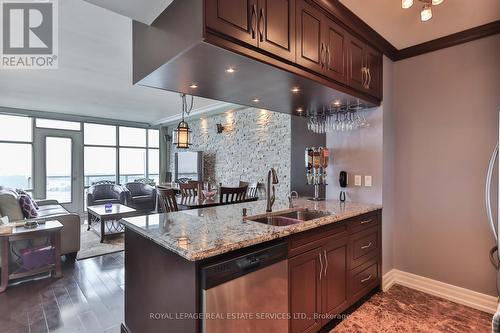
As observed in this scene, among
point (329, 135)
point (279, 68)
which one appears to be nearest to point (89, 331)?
point (279, 68)

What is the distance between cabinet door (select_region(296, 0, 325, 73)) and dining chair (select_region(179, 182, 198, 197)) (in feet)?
9.88

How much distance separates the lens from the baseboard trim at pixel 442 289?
8.27 ft

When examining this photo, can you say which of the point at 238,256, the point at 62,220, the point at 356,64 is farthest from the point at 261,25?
the point at 62,220

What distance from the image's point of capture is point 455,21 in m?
2.43

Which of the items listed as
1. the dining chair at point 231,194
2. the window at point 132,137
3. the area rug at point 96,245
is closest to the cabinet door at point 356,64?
the dining chair at point 231,194

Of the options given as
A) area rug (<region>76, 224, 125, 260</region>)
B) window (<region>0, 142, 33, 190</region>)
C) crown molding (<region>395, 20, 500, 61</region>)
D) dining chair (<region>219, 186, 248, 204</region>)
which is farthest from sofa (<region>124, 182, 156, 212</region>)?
crown molding (<region>395, 20, 500, 61</region>)

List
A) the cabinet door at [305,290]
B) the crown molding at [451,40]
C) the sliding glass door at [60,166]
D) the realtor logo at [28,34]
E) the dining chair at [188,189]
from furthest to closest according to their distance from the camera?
1. the sliding glass door at [60,166]
2. the dining chair at [188,189]
3. the crown molding at [451,40]
4. the realtor logo at [28,34]
5. the cabinet door at [305,290]

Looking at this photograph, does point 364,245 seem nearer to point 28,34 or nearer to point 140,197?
point 28,34

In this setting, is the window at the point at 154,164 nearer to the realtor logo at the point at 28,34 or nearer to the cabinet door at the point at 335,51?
the realtor logo at the point at 28,34

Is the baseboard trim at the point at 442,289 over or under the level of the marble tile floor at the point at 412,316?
over

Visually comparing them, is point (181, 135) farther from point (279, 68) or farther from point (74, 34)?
point (279, 68)

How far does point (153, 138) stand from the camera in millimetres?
9148

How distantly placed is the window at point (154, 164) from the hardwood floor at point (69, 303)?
5722 millimetres

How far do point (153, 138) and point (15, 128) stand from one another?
11.8 ft
